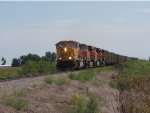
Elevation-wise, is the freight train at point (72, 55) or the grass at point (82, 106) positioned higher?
the freight train at point (72, 55)

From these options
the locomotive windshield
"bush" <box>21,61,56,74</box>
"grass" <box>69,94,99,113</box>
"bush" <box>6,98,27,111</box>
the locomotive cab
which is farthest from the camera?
"bush" <box>21,61,56,74</box>

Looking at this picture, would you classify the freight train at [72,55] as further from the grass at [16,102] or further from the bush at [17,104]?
the bush at [17,104]

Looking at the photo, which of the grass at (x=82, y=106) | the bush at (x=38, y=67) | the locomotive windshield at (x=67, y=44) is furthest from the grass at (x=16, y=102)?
the bush at (x=38, y=67)

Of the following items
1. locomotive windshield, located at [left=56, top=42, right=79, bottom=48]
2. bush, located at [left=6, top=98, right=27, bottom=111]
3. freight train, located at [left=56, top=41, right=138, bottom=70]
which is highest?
locomotive windshield, located at [left=56, top=42, right=79, bottom=48]

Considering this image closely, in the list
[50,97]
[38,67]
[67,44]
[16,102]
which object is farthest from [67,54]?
[16,102]

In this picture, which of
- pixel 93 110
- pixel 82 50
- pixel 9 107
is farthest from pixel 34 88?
pixel 82 50

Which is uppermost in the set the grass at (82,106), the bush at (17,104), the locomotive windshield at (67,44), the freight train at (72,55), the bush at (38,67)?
the locomotive windshield at (67,44)

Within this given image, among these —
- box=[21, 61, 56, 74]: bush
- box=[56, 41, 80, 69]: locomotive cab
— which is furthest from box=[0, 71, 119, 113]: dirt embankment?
box=[21, 61, 56, 74]: bush

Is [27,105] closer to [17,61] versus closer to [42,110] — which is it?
[42,110]

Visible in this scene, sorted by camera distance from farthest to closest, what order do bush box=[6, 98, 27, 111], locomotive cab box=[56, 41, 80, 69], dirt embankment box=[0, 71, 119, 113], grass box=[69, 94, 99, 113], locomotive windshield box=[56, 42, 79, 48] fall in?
1. locomotive windshield box=[56, 42, 79, 48]
2. locomotive cab box=[56, 41, 80, 69]
3. grass box=[69, 94, 99, 113]
4. dirt embankment box=[0, 71, 119, 113]
5. bush box=[6, 98, 27, 111]

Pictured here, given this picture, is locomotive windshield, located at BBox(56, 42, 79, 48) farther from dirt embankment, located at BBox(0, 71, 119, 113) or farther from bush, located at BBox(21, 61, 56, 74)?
dirt embankment, located at BBox(0, 71, 119, 113)

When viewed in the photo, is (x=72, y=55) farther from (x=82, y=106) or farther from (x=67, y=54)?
(x=82, y=106)

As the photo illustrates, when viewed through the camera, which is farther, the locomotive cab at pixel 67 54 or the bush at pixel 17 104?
the locomotive cab at pixel 67 54

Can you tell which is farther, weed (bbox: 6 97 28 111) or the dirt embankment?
the dirt embankment
